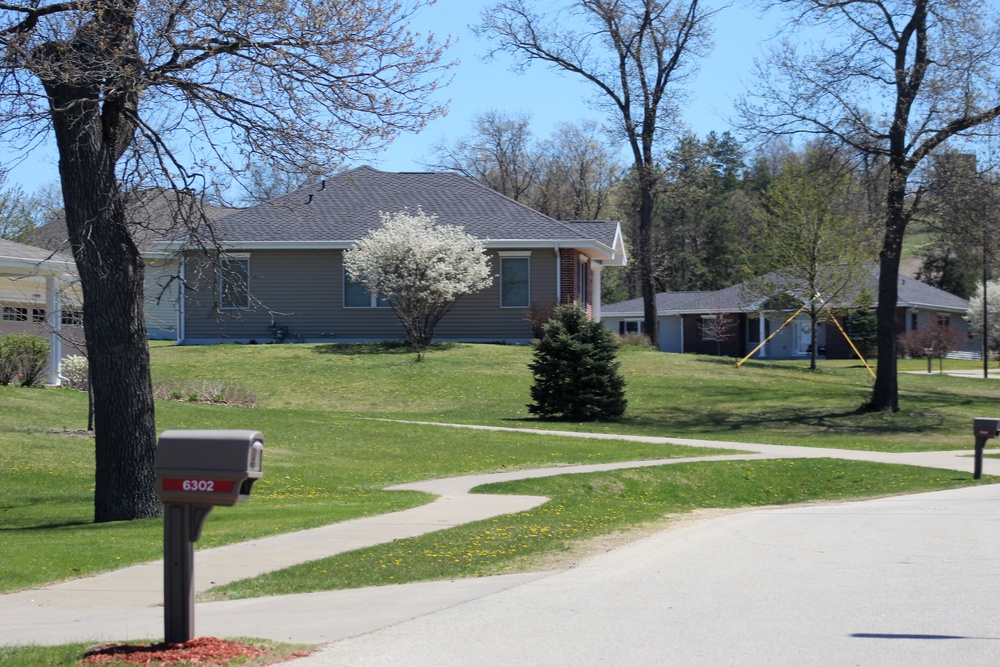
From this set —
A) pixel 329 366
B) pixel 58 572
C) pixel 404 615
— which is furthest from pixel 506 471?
pixel 329 366

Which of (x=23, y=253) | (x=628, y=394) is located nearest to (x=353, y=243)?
(x=628, y=394)

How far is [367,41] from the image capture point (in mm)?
13227

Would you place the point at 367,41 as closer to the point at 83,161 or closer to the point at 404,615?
the point at 83,161

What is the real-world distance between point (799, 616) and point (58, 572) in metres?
6.15

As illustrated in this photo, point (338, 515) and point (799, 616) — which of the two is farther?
Result: point (338, 515)

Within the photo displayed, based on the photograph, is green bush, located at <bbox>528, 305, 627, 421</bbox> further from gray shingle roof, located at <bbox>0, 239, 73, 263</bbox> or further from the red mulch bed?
the red mulch bed

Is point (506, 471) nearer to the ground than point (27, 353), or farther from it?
nearer to the ground

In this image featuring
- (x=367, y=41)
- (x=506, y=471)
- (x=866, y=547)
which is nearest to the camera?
(x=866, y=547)

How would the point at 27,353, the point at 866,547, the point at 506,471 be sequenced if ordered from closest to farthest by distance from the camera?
the point at 866,547 < the point at 506,471 < the point at 27,353

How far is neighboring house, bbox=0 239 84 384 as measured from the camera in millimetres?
22172

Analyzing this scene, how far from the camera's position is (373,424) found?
2269 cm

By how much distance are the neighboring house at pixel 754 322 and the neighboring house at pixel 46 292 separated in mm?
32621

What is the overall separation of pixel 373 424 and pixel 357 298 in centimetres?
1546

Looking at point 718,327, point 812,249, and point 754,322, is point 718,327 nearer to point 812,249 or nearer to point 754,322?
point 754,322
